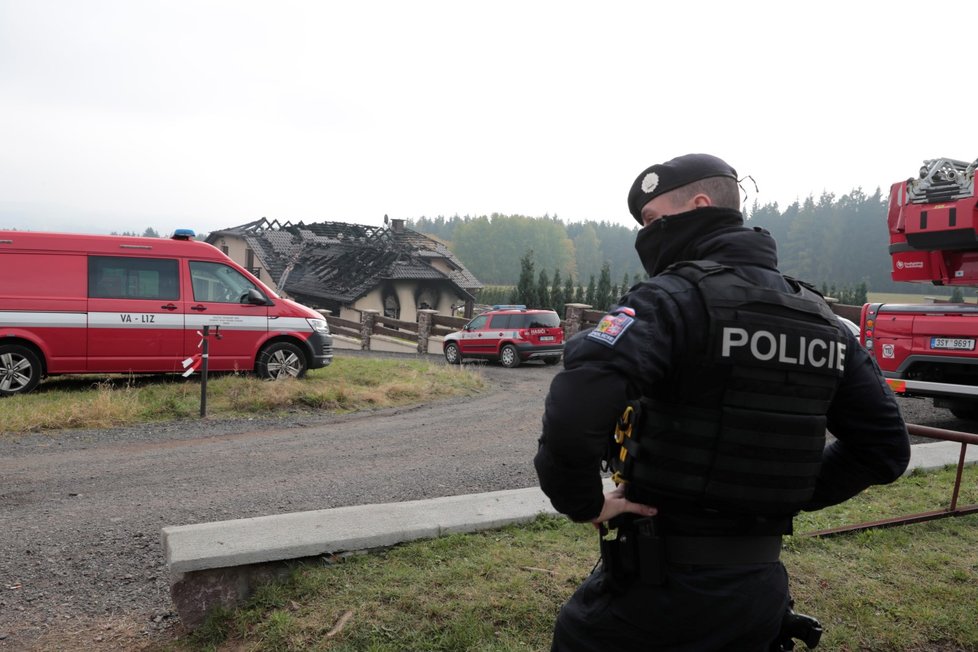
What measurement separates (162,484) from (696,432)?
5.29m

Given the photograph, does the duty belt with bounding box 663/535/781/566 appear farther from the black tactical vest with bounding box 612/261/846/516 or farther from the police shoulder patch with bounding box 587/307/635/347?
the police shoulder patch with bounding box 587/307/635/347

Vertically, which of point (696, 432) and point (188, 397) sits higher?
point (696, 432)

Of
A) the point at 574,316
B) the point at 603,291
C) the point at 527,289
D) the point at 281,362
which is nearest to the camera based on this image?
the point at 281,362

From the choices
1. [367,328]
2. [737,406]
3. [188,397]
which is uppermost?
[737,406]

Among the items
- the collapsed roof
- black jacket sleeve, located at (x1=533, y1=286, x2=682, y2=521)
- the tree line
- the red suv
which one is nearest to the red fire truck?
black jacket sleeve, located at (x1=533, y1=286, x2=682, y2=521)

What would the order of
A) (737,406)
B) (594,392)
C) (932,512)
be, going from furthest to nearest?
(932,512) → (737,406) → (594,392)

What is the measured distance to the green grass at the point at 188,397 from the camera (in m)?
8.53

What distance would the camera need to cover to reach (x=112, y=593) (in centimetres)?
379

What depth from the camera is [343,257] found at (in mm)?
45906

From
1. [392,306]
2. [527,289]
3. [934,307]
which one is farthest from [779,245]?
[934,307]

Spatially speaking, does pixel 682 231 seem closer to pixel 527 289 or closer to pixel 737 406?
pixel 737 406

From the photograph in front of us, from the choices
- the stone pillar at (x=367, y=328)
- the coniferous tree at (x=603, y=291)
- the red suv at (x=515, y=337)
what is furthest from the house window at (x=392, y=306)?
the red suv at (x=515, y=337)

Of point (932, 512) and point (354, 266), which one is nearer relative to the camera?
point (932, 512)

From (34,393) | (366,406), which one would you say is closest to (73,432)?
(34,393)
